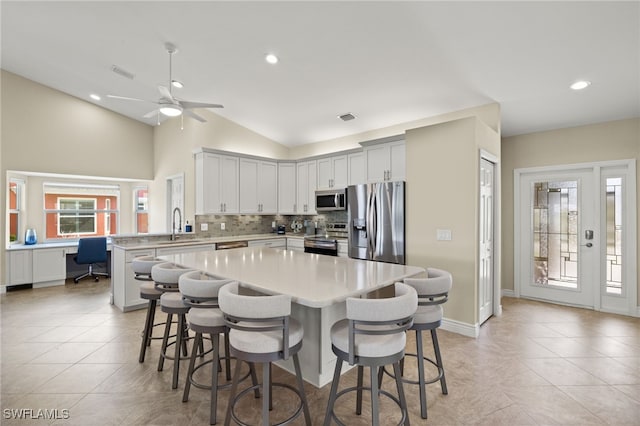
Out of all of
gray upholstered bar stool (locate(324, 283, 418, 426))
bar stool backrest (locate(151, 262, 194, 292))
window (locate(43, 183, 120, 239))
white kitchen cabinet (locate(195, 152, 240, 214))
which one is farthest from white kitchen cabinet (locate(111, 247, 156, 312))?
gray upholstered bar stool (locate(324, 283, 418, 426))

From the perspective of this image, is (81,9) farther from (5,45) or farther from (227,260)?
(227,260)

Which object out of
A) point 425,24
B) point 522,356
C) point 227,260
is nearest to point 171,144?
point 227,260

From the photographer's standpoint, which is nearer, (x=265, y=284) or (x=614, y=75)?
(x=265, y=284)

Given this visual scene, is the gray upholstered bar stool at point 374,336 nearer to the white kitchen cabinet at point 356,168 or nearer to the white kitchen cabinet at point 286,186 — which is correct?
the white kitchen cabinet at point 356,168

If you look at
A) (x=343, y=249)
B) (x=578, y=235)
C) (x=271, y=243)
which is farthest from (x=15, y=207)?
(x=578, y=235)

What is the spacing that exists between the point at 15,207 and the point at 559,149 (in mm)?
9641

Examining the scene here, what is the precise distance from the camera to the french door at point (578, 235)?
4.10 m

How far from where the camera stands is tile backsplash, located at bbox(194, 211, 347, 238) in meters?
5.76

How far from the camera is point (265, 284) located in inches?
79.7

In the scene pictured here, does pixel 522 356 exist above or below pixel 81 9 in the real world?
below

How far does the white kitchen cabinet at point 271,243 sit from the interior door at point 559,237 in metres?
4.09

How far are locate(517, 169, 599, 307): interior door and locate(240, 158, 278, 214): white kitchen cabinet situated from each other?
14.6ft

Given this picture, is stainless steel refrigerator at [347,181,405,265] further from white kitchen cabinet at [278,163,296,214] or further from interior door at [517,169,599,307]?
interior door at [517,169,599,307]

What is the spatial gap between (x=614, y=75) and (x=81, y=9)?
562 cm
